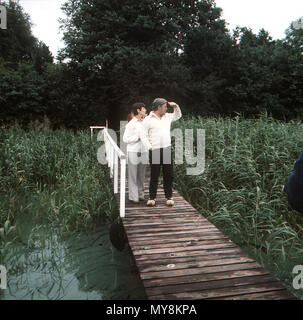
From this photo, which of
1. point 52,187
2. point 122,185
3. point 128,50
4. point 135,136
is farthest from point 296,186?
point 128,50

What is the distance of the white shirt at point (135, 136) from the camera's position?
4.46 metres

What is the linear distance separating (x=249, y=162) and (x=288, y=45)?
65.3 feet

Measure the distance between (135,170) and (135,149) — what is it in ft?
1.08

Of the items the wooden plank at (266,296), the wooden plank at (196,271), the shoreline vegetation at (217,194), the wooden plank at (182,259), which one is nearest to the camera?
the wooden plank at (266,296)

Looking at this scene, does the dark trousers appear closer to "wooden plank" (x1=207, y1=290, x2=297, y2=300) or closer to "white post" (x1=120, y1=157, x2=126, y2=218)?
"white post" (x1=120, y1=157, x2=126, y2=218)

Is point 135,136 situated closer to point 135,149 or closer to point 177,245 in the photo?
point 135,149

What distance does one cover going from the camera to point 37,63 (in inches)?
1048

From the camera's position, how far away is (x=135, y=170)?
475 cm

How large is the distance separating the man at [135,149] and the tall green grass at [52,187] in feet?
2.67

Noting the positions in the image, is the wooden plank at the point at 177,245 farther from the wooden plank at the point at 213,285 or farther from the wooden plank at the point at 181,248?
the wooden plank at the point at 213,285

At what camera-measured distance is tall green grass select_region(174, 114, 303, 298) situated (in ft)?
13.0

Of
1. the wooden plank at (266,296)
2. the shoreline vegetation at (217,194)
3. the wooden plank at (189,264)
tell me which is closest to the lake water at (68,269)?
the shoreline vegetation at (217,194)

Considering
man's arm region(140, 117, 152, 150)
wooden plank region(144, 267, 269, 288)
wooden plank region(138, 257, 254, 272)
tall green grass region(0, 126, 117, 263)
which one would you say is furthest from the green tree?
wooden plank region(144, 267, 269, 288)

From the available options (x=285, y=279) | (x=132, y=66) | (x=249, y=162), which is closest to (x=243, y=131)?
(x=249, y=162)
